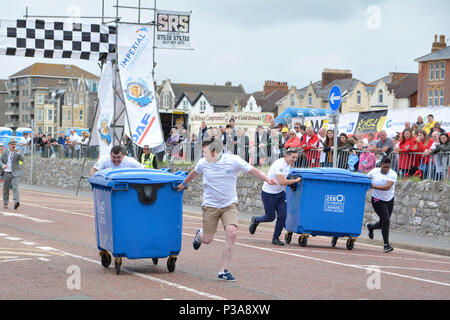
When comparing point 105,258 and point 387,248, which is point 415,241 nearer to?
point 387,248

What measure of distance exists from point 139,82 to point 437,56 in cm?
6068

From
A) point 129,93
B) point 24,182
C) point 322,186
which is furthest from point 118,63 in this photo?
point 24,182

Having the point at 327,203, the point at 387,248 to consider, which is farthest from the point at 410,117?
the point at 327,203

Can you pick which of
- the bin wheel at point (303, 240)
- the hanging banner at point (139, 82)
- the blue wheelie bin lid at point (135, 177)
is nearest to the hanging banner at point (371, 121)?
the hanging banner at point (139, 82)

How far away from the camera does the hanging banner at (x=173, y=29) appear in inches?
973

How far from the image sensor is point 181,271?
10211 millimetres

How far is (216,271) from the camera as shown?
405 inches

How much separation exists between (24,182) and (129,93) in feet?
78.1

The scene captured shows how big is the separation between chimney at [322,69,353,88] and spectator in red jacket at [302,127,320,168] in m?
75.1

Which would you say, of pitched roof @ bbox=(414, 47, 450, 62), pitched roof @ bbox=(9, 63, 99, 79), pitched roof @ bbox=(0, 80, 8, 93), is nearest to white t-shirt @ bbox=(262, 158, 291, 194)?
pitched roof @ bbox=(414, 47, 450, 62)

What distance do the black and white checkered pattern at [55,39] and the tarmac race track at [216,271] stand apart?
30.8ft

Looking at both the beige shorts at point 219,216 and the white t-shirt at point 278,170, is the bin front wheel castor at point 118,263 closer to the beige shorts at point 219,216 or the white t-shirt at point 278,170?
the beige shorts at point 219,216

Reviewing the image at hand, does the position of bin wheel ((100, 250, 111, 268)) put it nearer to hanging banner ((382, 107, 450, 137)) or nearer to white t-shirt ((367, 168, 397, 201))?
white t-shirt ((367, 168, 397, 201))

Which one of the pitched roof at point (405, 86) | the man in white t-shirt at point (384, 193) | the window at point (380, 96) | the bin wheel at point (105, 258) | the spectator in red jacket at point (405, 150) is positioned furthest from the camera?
the window at point (380, 96)
